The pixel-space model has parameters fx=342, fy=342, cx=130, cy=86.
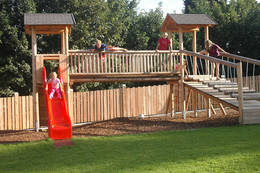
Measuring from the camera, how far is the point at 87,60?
1291cm

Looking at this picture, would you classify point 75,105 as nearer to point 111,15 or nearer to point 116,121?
point 116,121

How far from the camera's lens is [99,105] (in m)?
16.5

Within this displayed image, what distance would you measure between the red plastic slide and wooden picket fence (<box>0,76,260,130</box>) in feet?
9.81

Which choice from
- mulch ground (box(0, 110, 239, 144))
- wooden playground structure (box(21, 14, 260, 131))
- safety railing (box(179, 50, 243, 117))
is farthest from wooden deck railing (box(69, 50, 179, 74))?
mulch ground (box(0, 110, 239, 144))

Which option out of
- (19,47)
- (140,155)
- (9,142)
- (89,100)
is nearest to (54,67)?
(19,47)

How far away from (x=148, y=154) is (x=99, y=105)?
9.09 meters

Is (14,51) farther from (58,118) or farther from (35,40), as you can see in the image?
(58,118)

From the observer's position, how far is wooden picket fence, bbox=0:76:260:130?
46.9ft

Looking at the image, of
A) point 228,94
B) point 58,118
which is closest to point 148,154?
point 58,118

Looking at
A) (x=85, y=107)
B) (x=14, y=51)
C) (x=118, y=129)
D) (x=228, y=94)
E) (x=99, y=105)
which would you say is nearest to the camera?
Answer: (x=118, y=129)

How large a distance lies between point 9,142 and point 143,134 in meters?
3.97

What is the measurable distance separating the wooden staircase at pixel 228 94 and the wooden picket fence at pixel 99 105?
1.92 meters

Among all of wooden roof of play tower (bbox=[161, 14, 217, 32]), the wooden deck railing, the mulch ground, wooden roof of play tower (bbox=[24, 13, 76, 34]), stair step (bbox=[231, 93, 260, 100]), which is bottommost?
the mulch ground

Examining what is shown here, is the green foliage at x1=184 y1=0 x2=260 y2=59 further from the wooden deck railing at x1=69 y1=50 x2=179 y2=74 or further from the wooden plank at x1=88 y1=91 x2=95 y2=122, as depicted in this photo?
the wooden plank at x1=88 y1=91 x2=95 y2=122
